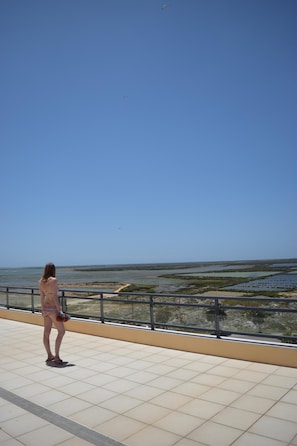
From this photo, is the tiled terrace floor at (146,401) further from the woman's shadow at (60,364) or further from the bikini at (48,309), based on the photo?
the bikini at (48,309)

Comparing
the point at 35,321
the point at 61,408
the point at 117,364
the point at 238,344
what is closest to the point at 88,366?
the point at 117,364

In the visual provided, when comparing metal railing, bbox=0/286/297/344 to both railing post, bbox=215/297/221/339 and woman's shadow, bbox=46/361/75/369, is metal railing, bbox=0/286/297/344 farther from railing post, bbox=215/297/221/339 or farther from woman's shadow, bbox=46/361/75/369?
woman's shadow, bbox=46/361/75/369

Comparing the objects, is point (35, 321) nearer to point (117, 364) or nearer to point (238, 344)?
point (117, 364)

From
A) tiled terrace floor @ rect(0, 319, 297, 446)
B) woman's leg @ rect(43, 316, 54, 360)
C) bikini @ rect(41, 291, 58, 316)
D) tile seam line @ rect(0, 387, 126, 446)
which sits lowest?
tiled terrace floor @ rect(0, 319, 297, 446)

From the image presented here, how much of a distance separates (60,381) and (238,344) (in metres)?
3.00

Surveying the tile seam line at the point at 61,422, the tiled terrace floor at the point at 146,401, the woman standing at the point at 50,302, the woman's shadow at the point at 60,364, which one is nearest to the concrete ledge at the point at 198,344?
the tiled terrace floor at the point at 146,401

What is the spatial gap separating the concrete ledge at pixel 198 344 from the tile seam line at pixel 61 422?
3.22 m

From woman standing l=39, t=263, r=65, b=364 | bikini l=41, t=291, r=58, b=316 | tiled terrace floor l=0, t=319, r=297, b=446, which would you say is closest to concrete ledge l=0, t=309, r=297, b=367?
tiled terrace floor l=0, t=319, r=297, b=446

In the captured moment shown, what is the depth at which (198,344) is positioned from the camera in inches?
273

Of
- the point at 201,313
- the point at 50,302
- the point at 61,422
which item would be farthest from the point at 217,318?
the point at 61,422

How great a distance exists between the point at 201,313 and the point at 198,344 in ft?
1.96

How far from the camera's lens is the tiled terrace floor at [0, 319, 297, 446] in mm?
3756

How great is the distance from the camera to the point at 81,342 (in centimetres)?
830

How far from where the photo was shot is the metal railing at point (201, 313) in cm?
630
